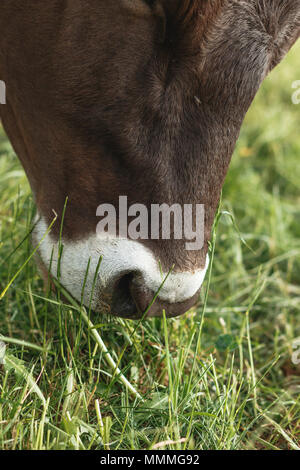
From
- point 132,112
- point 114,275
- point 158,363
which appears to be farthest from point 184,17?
point 158,363

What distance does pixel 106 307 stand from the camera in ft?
6.31

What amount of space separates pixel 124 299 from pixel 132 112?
58cm

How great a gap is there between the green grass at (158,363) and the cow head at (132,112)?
0.19 metres

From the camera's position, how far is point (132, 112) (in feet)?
5.99

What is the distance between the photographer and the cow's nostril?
1867 mm

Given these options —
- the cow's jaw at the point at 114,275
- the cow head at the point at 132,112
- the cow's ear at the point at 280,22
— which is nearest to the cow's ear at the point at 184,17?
the cow head at the point at 132,112

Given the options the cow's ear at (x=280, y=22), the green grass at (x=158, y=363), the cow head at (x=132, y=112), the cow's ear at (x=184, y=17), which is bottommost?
the green grass at (x=158, y=363)

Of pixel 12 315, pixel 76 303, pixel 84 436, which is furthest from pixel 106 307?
pixel 12 315

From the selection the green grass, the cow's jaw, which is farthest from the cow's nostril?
the green grass

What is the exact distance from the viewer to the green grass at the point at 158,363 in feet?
5.83

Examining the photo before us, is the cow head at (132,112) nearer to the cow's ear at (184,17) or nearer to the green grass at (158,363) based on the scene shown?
the cow's ear at (184,17)

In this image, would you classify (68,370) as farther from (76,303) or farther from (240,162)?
(240,162)

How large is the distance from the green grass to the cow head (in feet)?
0.62
